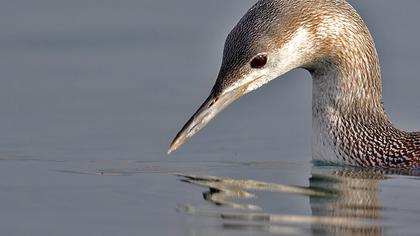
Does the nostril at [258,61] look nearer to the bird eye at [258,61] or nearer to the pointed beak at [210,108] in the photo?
the bird eye at [258,61]

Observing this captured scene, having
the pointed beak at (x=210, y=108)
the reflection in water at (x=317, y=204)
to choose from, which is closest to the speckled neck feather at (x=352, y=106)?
the reflection in water at (x=317, y=204)

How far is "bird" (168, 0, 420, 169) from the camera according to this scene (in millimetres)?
13641

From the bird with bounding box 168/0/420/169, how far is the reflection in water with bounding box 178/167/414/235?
0.26m

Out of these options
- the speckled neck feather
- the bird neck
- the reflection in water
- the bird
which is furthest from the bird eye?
the reflection in water

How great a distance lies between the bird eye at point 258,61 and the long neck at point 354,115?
0.74 meters

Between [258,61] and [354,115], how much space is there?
137 cm

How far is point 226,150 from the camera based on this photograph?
15461mm

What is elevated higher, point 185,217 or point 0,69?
point 0,69

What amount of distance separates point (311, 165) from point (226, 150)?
101 cm

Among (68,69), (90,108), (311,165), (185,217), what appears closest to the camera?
(185,217)

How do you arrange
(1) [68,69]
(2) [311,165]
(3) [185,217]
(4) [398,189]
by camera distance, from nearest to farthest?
1. (3) [185,217]
2. (4) [398,189]
3. (2) [311,165]
4. (1) [68,69]

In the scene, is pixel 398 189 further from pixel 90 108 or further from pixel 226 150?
pixel 90 108

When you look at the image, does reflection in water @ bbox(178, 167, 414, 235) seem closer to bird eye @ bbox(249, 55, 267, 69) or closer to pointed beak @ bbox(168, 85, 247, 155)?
pointed beak @ bbox(168, 85, 247, 155)


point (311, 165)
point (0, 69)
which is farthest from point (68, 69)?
point (311, 165)
